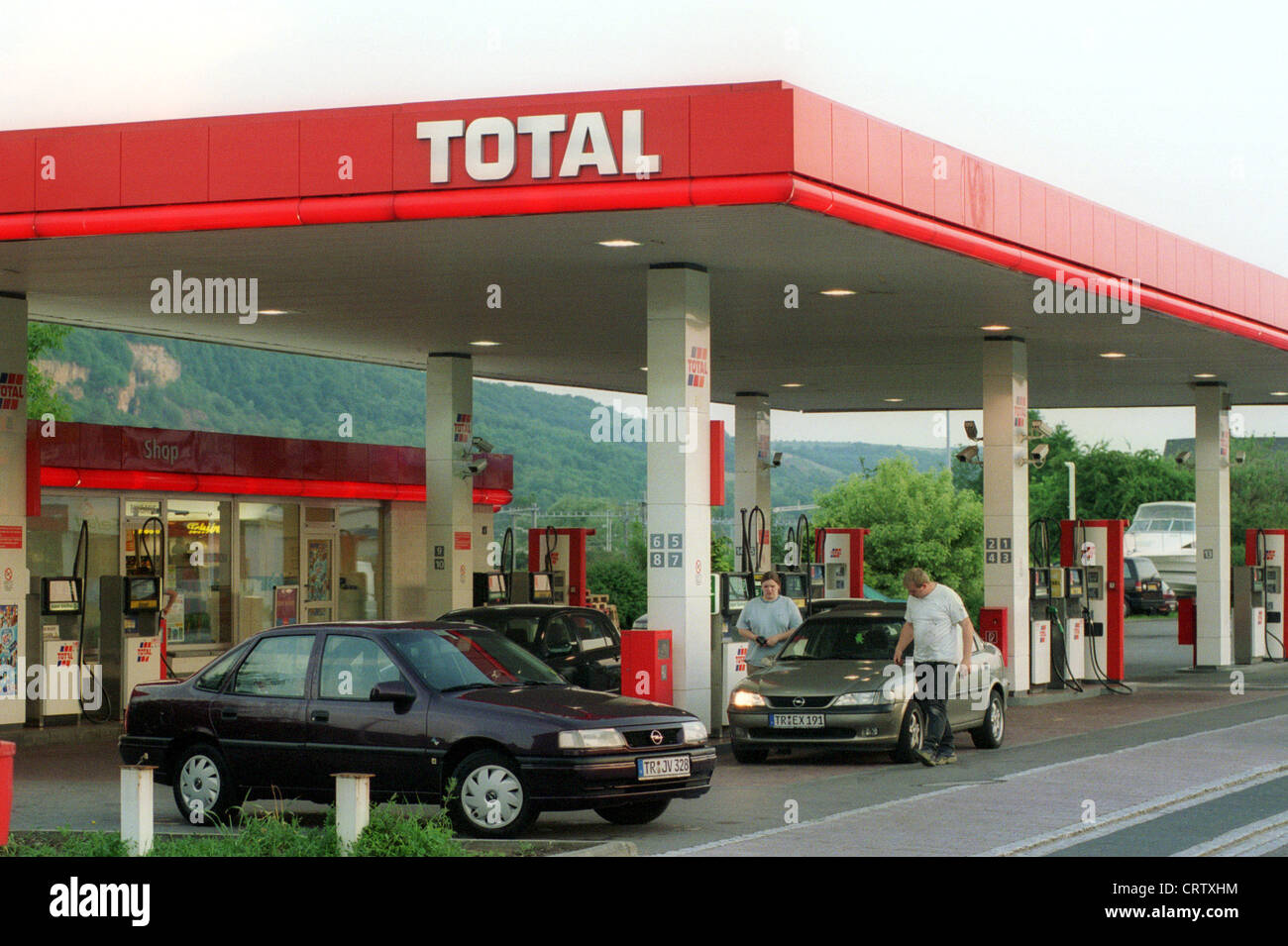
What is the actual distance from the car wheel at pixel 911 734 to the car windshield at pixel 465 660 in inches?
168

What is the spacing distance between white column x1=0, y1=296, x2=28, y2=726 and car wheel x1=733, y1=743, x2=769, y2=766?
27.4 ft

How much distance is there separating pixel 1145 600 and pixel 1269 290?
34.1 m

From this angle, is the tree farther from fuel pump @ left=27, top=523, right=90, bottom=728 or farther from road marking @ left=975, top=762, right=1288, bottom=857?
road marking @ left=975, top=762, right=1288, bottom=857

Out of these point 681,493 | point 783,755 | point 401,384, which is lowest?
point 783,755

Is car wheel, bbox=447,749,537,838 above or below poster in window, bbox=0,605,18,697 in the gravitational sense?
below

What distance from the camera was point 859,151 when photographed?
14.4 metres

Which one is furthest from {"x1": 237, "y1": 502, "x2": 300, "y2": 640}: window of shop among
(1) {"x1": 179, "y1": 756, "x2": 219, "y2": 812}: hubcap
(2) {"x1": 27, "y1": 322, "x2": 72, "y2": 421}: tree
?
(2) {"x1": 27, "y1": 322, "x2": 72, "y2": 421}: tree

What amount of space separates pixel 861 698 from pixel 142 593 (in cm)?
927

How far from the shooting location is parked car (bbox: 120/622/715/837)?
11094mm

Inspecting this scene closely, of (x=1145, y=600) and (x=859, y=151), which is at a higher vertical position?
(x=859, y=151)

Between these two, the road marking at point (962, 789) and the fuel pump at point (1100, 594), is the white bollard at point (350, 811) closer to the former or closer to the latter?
the road marking at point (962, 789)
